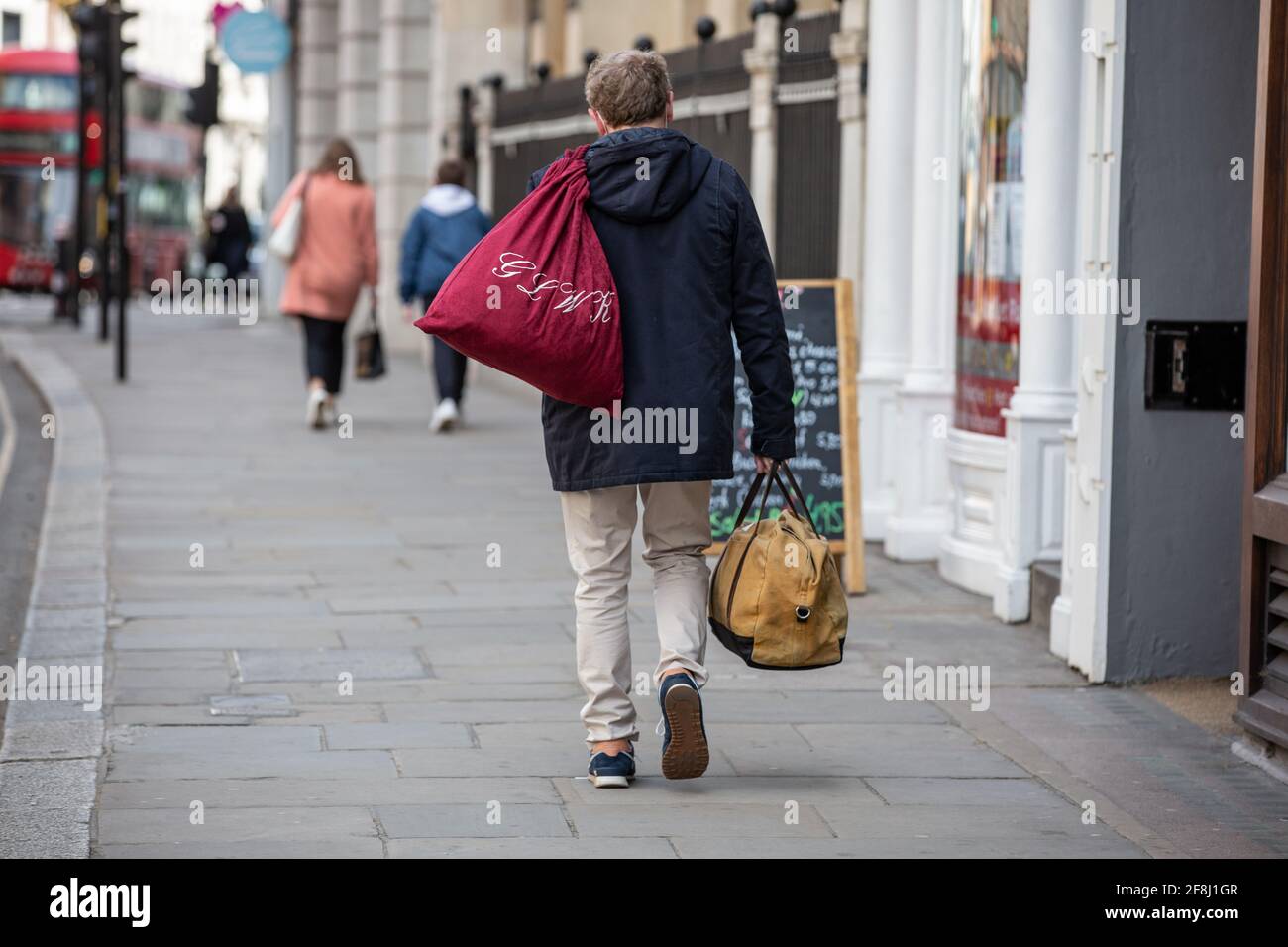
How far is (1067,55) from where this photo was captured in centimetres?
782

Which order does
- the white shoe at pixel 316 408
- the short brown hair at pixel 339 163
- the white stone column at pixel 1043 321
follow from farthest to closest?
A: 1. the white shoe at pixel 316 408
2. the short brown hair at pixel 339 163
3. the white stone column at pixel 1043 321

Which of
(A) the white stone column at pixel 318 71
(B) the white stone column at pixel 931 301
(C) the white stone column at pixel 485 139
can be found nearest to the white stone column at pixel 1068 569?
(B) the white stone column at pixel 931 301

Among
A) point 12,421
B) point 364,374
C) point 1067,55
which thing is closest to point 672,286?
point 1067,55

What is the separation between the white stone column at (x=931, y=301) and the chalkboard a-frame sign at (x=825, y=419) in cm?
99

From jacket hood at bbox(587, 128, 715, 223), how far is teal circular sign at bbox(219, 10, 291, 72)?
22395mm

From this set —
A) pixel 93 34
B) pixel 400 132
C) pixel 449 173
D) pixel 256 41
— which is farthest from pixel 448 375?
pixel 256 41

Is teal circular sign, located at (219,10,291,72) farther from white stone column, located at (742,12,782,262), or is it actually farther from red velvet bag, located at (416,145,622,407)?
red velvet bag, located at (416,145,622,407)

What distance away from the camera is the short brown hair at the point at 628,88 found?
535cm

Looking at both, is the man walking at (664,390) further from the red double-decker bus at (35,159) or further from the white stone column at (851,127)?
the red double-decker bus at (35,159)

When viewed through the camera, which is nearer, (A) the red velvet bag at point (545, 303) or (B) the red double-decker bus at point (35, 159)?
(A) the red velvet bag at point (545, 303)

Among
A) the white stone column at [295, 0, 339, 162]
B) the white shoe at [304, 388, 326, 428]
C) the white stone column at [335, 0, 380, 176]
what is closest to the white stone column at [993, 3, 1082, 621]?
the white shoe at [304, 388, 326, 428]

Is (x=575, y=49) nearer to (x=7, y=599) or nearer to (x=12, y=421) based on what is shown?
(x=12, y=421)

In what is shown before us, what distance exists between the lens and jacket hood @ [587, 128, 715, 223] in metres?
5.27

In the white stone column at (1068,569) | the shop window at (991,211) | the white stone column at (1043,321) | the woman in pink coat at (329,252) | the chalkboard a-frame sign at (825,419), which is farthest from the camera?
the woman in pink coat at (329,252)
